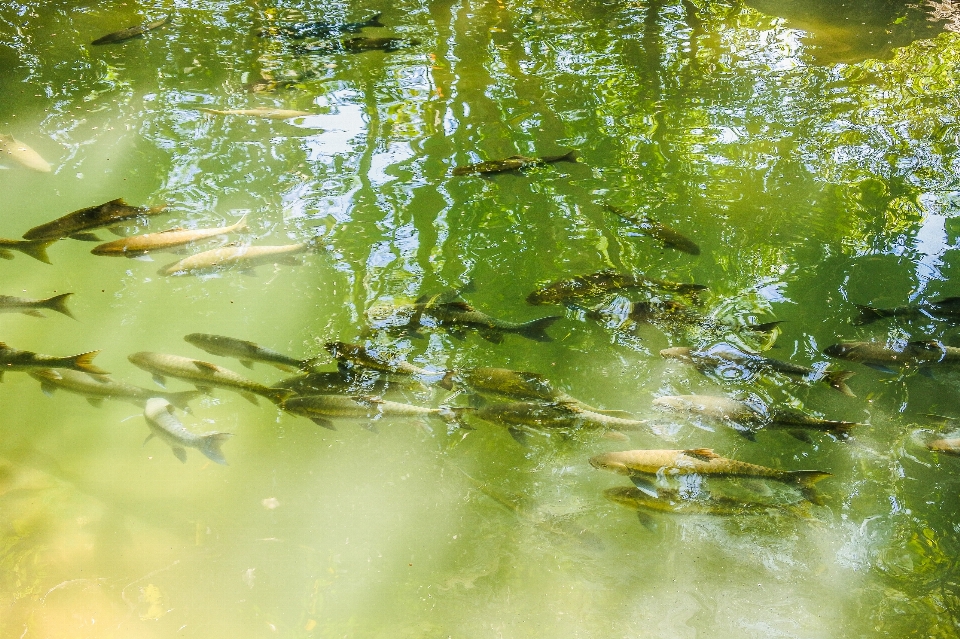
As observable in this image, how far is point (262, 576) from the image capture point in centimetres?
334

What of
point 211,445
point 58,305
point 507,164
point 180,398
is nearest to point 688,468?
point 211,445

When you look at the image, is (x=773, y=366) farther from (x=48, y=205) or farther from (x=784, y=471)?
(x=48, y=205)

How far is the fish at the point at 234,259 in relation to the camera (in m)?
4.91

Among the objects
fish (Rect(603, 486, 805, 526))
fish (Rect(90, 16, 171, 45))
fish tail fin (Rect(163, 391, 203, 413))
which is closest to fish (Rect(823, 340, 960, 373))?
fish (Rect(603, 486, 805, 526))

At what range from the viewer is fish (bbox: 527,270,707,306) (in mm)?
4742

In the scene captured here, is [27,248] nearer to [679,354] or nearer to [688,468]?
[679,354]

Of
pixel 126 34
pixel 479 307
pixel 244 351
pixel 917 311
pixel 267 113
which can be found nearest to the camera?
pixel 244 351

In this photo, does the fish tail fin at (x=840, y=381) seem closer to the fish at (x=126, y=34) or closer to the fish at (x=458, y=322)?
the fish at (x=458, y=322)

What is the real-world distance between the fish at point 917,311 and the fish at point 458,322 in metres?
2.18

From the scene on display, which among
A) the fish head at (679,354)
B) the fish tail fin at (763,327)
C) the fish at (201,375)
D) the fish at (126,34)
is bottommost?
the fish tail fin at (763,327)

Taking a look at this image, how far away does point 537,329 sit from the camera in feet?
14.5

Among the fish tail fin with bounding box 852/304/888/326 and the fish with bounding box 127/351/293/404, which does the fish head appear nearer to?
the fish tail fin with bounding box 852/304/888/326

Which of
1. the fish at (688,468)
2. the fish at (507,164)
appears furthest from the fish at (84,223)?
the fish at (688,468)

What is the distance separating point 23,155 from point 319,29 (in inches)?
187
